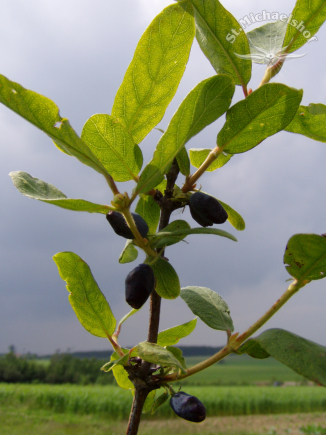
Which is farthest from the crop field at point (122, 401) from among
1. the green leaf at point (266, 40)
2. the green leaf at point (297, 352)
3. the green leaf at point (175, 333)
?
the green leaf at point (266, 40)

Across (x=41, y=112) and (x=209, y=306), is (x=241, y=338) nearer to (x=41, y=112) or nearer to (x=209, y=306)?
(x=209, y=306)

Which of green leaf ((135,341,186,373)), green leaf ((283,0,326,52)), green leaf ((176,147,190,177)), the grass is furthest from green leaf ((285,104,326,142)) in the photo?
the grass

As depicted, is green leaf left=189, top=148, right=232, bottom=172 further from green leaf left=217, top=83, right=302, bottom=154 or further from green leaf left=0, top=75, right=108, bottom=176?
green leaf left=0, top=75, right=108, bottom=176

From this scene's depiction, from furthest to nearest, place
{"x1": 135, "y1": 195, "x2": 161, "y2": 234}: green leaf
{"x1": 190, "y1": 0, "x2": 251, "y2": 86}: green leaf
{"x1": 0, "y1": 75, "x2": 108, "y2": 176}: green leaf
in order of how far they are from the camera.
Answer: {"x1": 135, "y1": 195, "x2": 161, "y2": 234}: green leaf, {"x1": 190, "y1": 0, "x2": 251, "y2": 86}: green leaf, {"x1": 0, "y1": 75, "x2": 108, "y2": 176}: green leaf

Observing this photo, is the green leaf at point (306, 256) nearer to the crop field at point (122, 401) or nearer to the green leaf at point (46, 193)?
the green leaf at point (46, 193)

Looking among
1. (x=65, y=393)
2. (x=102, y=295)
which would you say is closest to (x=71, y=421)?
(x=65, y=393)

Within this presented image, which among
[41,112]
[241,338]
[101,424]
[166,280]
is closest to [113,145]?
[41,112]
